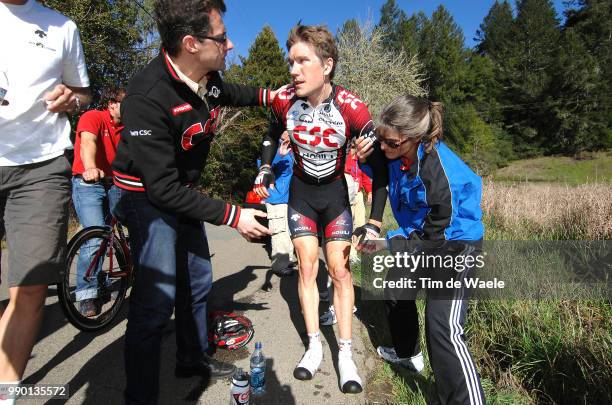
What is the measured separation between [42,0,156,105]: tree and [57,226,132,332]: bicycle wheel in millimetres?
8085

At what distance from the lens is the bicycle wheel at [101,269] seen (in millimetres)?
3364

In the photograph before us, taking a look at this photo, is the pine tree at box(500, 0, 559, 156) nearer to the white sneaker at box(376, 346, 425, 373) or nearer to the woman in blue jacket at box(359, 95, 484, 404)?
the white sneaker at box(376, 346, 425, 373)

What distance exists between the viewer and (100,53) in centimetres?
1134

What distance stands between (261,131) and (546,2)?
5491 cm

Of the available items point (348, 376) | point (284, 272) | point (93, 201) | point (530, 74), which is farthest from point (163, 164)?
point (530, 74)

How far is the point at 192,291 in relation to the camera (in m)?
2.81

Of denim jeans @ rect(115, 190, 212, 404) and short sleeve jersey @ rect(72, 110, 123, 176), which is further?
short sleeve jersey @ rect(72, 110, 123, 176)

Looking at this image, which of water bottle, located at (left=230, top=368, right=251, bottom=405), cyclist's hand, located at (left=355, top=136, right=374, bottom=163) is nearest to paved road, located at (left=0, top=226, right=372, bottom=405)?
water bottle, located at (left=230, top=368, right=251, bottom=405)

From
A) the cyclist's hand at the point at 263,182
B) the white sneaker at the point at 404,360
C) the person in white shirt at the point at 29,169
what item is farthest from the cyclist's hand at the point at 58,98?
the white sneaker at the point at 404,360

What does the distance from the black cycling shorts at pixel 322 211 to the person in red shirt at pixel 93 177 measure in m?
1.99

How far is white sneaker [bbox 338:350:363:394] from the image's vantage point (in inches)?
108

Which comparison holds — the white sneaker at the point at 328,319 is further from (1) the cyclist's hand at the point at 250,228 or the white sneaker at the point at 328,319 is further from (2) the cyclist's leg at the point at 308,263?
(1) the cyclist's hand at the point at 250,228

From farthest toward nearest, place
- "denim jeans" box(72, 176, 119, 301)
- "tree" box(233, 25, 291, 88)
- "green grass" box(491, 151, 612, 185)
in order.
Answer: "green grass" box(491, 151, 612, 185), "tree" box(233, 25, 291, 88), "denim jeans" box(72, 176, 119, 301)

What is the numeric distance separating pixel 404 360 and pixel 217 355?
1.52 m
